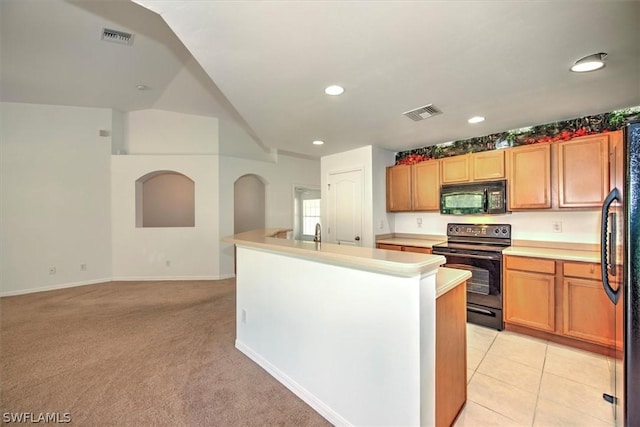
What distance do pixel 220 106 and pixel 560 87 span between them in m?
4.81

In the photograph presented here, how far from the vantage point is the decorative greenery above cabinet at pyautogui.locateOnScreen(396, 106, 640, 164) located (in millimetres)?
2922

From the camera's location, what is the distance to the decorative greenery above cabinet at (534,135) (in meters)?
2.92

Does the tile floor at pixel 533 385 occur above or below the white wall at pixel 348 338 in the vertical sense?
below

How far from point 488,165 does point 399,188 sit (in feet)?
4.22

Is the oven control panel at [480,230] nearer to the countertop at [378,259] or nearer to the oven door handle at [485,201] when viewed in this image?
the oven door handle at [485,201]

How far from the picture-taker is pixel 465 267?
332 centimetres

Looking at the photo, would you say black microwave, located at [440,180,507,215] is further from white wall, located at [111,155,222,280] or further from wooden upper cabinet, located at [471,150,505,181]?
white wall, located at [111,155,222,280]

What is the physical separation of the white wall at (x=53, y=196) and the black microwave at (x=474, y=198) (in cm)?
594

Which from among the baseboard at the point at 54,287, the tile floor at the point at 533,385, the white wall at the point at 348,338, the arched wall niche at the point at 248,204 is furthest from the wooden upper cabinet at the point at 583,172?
the baseboard at the point at 54,287

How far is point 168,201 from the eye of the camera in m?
7.43

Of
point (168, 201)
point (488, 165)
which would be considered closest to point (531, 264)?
point (488, 165)

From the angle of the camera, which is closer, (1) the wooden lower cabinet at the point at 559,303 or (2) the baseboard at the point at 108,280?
(1) the wooden lower cabinet at the point at 559,303

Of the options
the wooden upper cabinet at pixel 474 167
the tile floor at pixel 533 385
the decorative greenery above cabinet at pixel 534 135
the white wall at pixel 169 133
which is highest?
the white wall at pixel 169 133

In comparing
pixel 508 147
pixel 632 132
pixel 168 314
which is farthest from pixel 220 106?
pixel 632 132
